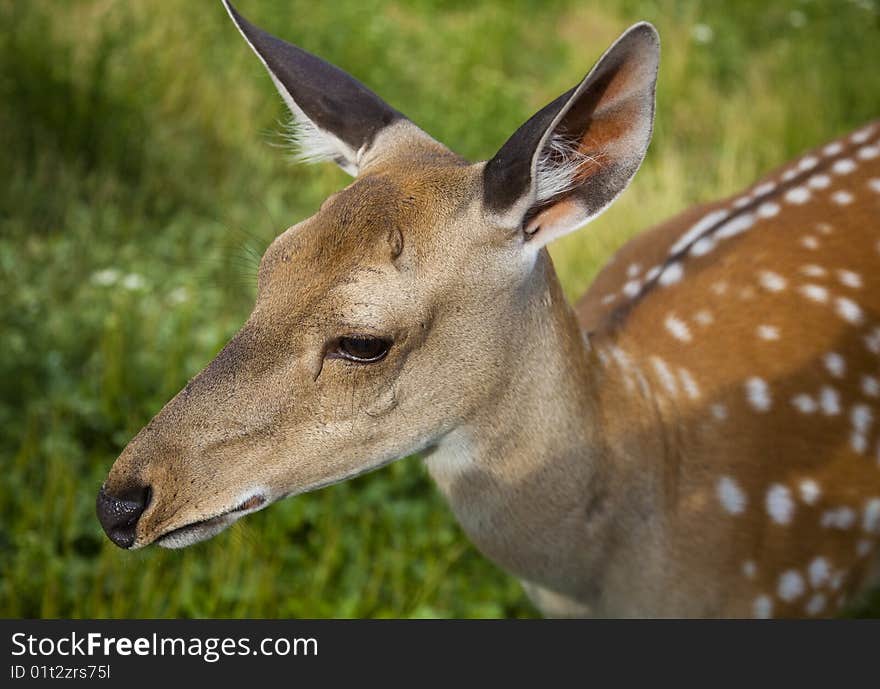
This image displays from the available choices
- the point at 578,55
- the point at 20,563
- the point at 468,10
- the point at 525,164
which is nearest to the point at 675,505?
the point at 525,164

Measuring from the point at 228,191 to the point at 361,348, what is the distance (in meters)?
3.60

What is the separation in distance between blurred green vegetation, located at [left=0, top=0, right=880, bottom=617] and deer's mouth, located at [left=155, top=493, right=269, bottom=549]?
2.16 feet

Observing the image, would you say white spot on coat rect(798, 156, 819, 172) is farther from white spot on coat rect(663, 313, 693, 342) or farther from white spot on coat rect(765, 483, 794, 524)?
white spot on coat rect(765, 483, 794, 524)

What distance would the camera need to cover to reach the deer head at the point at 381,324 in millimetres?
2018

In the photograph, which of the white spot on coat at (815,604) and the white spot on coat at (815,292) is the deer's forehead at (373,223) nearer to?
the white spot on coat at (815,292)

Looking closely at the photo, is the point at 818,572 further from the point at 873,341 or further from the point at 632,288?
the point at 632,288

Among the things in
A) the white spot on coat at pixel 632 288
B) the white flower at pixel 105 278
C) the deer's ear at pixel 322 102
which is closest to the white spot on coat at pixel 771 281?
the white spot on coat at pixel 632 288

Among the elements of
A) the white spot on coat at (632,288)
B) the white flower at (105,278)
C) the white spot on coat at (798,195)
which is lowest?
the white flower at (105,278)

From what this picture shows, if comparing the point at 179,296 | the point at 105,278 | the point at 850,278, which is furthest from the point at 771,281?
the point at 105,278

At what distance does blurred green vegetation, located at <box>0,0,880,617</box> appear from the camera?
3.46 m

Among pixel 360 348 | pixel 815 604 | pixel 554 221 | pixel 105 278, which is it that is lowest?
pixel 105 278

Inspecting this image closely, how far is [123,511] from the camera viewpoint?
2000 mm

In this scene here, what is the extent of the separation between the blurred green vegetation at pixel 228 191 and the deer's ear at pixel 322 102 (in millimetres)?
211

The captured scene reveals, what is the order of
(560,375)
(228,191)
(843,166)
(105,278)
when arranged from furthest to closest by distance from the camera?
(228,191) → (105,278) → (843,166) → (560,375)
